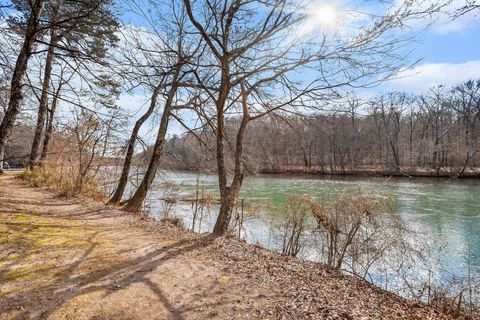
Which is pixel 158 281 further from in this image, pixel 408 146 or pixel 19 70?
pixel 408 146

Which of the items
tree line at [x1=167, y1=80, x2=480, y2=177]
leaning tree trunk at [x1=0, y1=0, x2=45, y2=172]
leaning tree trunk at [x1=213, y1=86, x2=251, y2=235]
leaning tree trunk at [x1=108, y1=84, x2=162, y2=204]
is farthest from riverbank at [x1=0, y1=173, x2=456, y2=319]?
tree line at [x1=167, y1=80, x2=480, y2=177]

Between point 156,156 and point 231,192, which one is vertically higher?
point 156,156

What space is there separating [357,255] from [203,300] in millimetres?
4231

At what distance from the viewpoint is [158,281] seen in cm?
372

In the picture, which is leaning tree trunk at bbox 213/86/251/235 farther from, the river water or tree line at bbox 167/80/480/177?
tree line at bbox 167/80/480/177

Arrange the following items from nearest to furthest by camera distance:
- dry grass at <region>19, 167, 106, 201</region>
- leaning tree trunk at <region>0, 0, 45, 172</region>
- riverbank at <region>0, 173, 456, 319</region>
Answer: riverbank at <region>0, 173, 456, 319</region>
leaning tree trunk at <region>0, 0, 45, 172</region>
dry grass at <region>19, 167, 106, 201</region>

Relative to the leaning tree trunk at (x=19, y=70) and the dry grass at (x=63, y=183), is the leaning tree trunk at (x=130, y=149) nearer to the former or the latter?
the dry grass at (x=63, y=183)

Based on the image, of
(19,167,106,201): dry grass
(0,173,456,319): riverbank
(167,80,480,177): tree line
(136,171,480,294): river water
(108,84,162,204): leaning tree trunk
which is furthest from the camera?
(167,80,480,177): tree line

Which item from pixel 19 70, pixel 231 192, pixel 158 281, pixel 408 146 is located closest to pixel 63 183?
pixel 19 70

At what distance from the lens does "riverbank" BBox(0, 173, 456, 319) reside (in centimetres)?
305

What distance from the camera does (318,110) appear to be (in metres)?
6.01

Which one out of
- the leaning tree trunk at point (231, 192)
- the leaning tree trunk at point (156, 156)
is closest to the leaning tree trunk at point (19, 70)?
the leaning tree trunk at point (156, 156)

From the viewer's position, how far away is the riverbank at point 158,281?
305 centimetres

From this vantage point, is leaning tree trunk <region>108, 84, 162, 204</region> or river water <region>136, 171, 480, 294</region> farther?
leaning tree trunk <region>108, 84, 162, 204</region>
